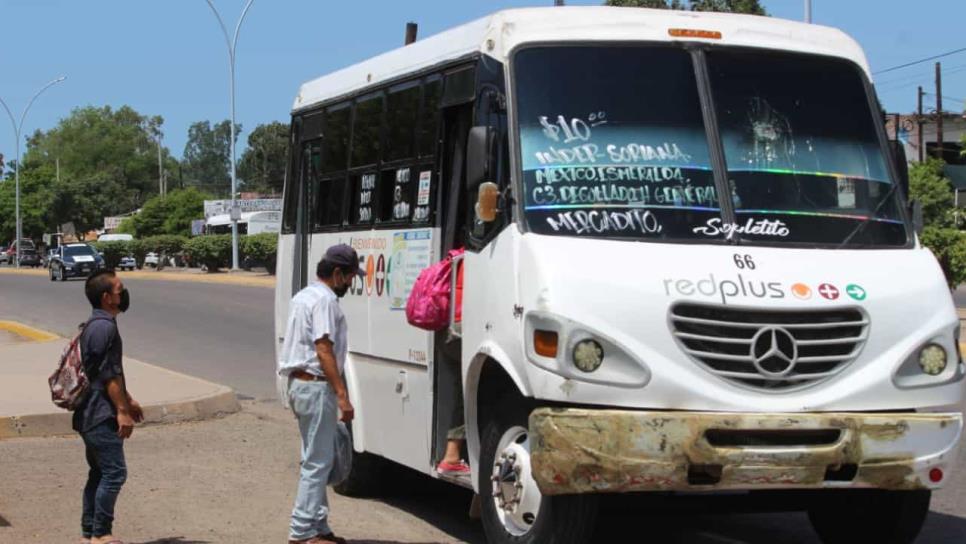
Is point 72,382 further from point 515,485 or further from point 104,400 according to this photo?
point 515,485

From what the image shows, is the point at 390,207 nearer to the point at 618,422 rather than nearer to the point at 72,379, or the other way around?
the point at 72,379

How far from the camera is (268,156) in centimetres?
11950

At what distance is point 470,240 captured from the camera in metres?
6.97

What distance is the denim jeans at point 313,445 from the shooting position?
262 inches

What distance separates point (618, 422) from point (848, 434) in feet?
3.31

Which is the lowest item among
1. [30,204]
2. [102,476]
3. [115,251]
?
[115,251]

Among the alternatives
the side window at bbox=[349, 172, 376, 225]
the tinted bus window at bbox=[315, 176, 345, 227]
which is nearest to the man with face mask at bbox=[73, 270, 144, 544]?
the side window at bbox=[349, 172, 376, 225]

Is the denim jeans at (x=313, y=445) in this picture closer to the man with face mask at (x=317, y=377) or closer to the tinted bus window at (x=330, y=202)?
the man with face mask at (x=317, y=377)

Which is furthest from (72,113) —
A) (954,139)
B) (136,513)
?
(136,513)

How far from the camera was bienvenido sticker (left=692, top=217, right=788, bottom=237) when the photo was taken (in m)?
6.40

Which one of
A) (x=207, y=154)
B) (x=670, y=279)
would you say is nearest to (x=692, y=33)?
(x=670, y=279)

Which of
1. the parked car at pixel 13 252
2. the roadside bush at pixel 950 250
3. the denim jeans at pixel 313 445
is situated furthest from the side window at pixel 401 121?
the parked car at pixel 13 252

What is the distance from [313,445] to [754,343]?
2.21m

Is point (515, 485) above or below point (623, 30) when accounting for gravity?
below
